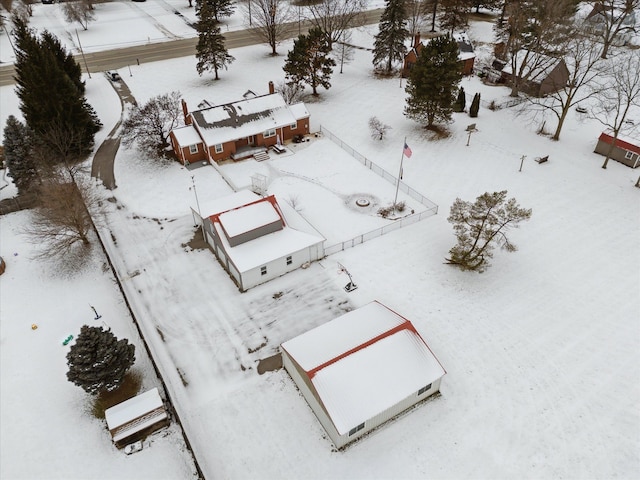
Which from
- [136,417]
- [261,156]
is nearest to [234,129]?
Answer: [261,156]

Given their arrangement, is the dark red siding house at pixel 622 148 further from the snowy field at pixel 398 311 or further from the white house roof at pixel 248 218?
the white house roof at pixel 248 218

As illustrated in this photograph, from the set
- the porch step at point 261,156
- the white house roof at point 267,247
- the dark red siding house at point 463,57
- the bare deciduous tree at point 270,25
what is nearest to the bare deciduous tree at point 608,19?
the dark red siding house at point 463,57

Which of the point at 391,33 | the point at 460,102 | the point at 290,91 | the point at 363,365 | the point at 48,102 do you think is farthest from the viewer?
the point at 391,33

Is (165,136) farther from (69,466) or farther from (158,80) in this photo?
(69,466)

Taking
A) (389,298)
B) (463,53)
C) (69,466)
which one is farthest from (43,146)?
(463,53)

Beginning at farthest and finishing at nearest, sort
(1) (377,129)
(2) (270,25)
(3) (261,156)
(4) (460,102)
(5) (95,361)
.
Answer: (2) (270,25) < (4) (460,102) < (1) (377,129) < (3) (261,156) < (5) (95,361)

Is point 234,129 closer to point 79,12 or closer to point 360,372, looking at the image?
point 360,372
